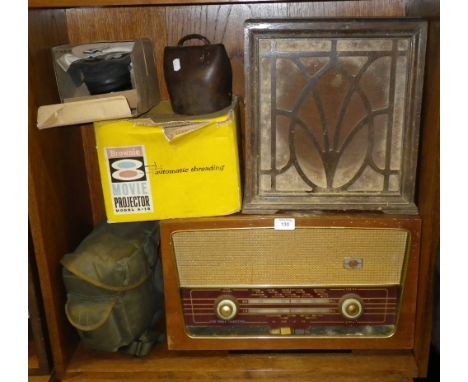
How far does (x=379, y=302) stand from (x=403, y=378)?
193 mm

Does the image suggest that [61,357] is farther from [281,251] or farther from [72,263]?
[281,251]

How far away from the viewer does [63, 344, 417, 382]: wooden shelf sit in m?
1.21

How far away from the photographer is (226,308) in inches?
47.5

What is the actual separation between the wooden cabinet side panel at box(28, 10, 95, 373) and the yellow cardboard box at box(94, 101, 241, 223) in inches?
5.7

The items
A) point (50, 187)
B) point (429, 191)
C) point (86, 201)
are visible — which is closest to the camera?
point (429, 191)

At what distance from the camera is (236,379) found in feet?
3.97

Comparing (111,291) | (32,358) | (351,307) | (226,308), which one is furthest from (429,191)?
(32,358)

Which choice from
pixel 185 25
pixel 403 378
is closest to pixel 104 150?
pixel 185 25

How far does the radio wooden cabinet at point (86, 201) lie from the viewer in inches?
43.0

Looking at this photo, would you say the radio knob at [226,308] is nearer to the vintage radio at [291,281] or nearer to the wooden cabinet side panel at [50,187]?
the vintage radio at [291,281]

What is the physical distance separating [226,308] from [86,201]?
0.59 metres

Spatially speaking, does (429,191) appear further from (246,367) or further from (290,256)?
(246,367)

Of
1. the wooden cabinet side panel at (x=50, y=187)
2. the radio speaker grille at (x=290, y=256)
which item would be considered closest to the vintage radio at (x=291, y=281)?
the radio speaker grille at (x=290, y=256)

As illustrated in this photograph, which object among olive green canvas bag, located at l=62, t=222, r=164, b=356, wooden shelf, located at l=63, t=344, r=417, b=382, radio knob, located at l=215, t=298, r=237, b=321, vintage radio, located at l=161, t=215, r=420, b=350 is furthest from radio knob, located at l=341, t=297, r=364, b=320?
olive green canvas bag, located at l=62, t=222, r=164, b=356
